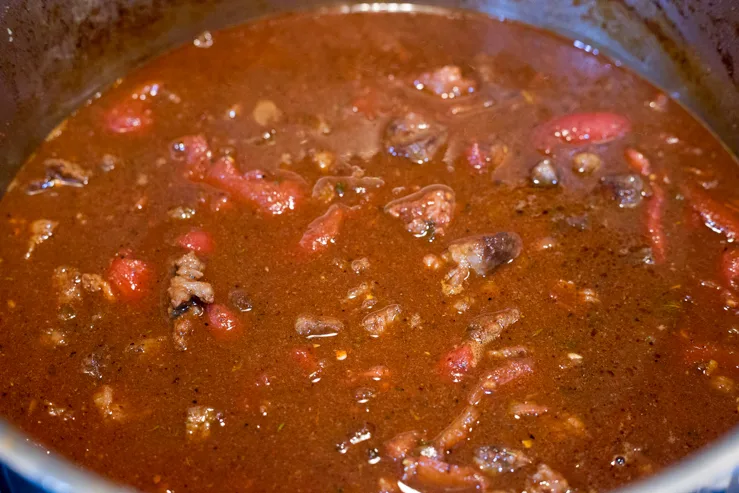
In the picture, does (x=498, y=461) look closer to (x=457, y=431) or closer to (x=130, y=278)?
(x=457, y=431)

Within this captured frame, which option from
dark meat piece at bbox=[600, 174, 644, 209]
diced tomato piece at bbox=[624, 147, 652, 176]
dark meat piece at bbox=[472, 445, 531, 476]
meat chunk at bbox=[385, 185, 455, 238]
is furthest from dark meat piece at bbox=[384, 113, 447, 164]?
dark meat piece at bbox=[472, 445, 531, 476]

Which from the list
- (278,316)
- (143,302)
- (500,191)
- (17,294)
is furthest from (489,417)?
(17,294)

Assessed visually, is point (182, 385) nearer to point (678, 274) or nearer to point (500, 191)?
point (500, 191)

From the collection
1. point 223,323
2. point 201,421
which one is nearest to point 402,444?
point 201,421

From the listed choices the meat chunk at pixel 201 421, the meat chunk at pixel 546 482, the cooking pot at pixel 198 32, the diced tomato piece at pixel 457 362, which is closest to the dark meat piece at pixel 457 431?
the diced tomato piece at pixel 457 362

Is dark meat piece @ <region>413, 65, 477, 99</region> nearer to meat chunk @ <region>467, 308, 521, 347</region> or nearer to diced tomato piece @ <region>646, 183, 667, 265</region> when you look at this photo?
diced tomato piece @ <region>646, 183, 667, 265</region>

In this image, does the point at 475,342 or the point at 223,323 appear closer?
the point at 475,342
